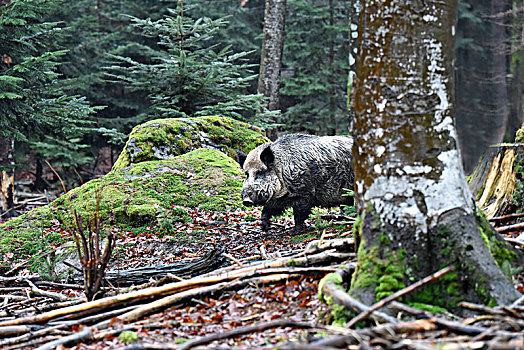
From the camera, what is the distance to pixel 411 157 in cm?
362

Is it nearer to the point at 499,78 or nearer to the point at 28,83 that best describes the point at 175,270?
the point at 28,83

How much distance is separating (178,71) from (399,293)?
10879 mm

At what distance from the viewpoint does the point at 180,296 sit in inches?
165

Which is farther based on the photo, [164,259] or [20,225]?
[20,225]

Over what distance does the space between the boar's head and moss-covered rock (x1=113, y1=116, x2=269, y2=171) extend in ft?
8.48

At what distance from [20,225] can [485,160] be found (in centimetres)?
768

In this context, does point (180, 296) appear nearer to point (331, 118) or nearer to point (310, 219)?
point (310, 219)

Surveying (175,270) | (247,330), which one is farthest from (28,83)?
(247,330)

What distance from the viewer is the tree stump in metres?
5.30

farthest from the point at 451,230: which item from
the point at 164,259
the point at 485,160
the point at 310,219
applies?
the point at 310,219

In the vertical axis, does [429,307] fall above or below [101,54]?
below

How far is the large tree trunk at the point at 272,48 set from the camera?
15758 mm

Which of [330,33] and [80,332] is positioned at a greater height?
[330,33]

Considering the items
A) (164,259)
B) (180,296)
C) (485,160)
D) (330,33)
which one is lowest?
(164,259)
